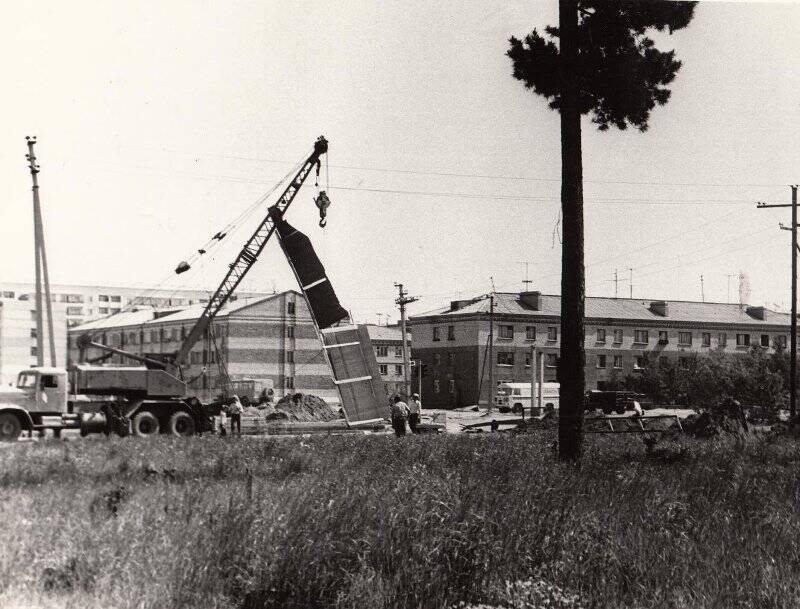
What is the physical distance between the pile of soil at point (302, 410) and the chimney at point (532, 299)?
31775 millimetres

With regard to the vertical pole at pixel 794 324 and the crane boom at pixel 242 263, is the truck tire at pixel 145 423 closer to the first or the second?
the crane boom at pixel 242 263

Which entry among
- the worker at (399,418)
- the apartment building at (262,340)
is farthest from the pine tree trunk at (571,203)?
the apartment building at (262,340)

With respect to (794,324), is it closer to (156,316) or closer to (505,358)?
(505,358)

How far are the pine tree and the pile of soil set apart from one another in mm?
31218

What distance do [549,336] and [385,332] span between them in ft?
61.5

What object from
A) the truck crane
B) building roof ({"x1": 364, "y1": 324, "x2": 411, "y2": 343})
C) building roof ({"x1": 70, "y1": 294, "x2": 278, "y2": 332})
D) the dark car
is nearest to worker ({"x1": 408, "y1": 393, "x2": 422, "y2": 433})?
the truck crane

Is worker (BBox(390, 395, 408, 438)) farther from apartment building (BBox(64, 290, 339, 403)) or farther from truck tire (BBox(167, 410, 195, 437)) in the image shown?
apartment building (BBox(64, 290, 339, 403))

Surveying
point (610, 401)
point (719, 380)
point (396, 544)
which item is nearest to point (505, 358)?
point (719, 380)

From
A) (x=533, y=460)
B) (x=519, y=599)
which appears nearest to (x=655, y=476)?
(x=533, y=460)

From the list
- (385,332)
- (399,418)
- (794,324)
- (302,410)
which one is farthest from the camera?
(385,332)

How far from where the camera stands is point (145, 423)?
31375 mm

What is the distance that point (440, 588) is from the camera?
7.60m

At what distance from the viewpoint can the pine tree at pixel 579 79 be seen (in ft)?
51.2

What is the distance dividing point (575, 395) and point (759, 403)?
40.4m
